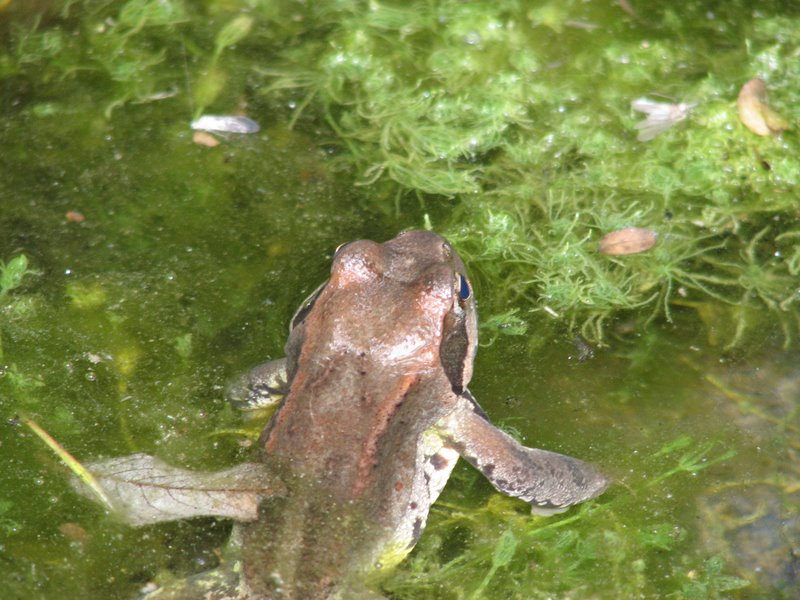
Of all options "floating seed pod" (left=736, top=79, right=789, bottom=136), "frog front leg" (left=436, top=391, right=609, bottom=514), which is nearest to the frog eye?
"frog front leg" (left=436, top=391, right=609, bottom=514)

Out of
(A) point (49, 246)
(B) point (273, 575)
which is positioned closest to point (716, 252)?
(B) point (273, 575)

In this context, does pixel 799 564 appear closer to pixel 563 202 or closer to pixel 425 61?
pixel 563 202

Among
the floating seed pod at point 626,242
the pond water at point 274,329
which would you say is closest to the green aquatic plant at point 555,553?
the pond water at point 274,329

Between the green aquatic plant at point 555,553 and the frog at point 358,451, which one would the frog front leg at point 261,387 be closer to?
the frog at point 358,451

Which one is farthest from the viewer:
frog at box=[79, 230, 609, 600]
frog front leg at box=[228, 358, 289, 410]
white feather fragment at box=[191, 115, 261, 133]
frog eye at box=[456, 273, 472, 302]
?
white feather fragment at box=[191, 115, 261, 133]

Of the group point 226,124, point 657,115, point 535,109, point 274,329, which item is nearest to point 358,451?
point 274,329

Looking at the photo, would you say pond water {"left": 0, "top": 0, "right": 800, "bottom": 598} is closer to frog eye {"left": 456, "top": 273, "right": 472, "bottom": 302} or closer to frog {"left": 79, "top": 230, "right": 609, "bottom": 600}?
frog {"left": 79, "top": 230, "right": 609, "bottom": 600}

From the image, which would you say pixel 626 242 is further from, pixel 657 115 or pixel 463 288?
pixel 463 288
